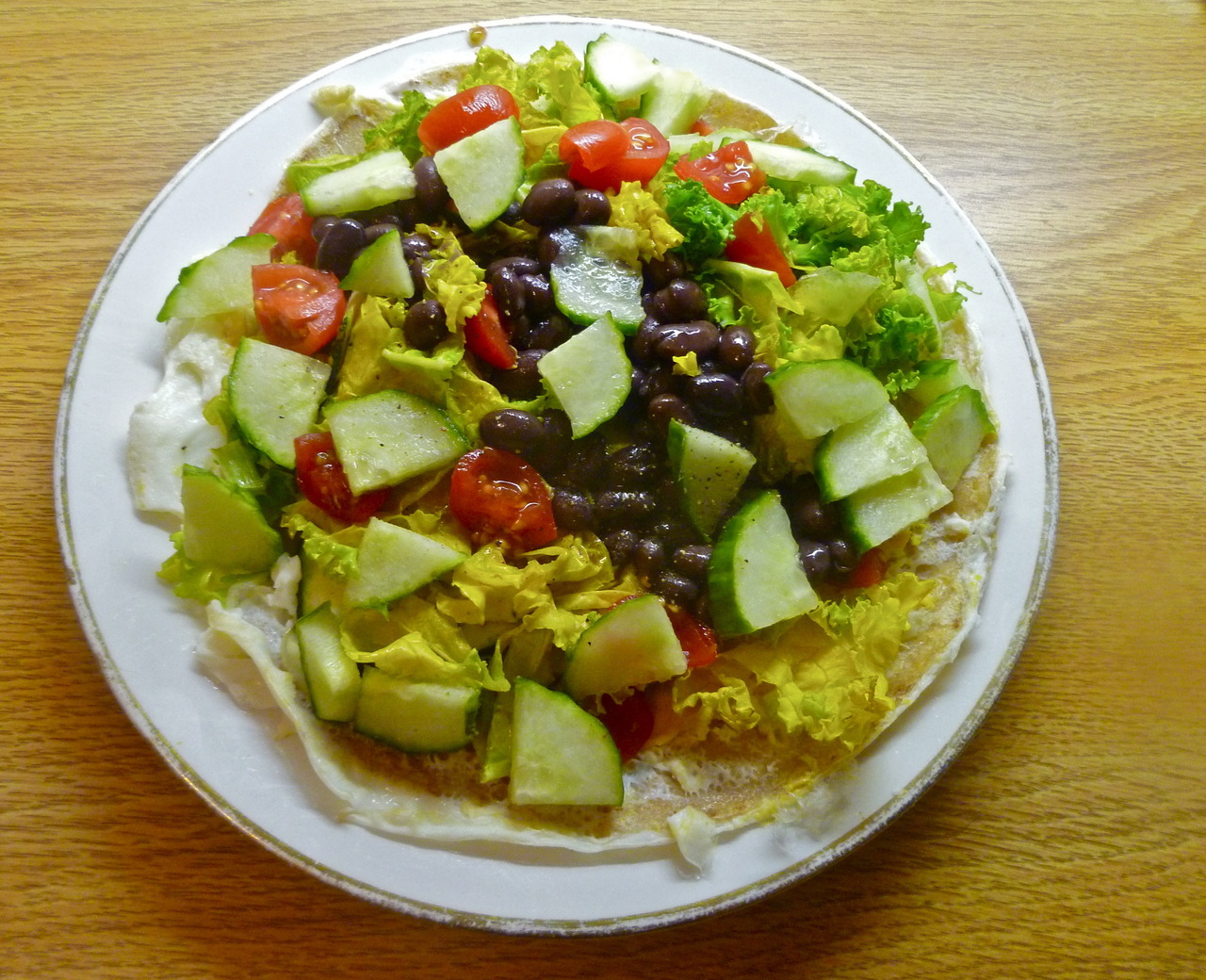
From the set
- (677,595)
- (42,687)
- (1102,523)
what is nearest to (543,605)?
(677,595)

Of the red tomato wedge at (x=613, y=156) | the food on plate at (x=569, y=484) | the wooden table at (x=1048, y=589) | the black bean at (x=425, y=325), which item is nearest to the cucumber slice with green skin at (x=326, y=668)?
the food on plate at (x=569, y=484)

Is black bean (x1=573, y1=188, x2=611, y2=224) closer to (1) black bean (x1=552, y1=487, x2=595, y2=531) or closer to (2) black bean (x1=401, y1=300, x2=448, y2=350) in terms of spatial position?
(2) black bean (x1=401, y1=300, x2=448, y2=350)

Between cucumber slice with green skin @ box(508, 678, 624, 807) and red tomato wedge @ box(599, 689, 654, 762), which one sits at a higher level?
cucumber slice with green skin @ box(508, 678, 624, 807)

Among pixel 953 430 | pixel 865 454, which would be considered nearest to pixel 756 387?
pixel 865 454

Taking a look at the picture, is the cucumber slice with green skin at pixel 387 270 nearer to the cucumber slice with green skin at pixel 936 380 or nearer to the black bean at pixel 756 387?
the black bean at pixel 756 387

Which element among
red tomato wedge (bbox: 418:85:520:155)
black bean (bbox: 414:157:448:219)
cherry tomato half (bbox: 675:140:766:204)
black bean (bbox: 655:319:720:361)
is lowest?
black bean (bbox: 655:319:720:361)

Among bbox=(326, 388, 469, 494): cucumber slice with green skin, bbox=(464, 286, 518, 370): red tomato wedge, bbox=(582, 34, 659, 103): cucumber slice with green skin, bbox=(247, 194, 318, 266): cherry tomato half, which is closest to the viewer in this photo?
bbox=(326, 388, 469, 494): cucumber slice with green skin

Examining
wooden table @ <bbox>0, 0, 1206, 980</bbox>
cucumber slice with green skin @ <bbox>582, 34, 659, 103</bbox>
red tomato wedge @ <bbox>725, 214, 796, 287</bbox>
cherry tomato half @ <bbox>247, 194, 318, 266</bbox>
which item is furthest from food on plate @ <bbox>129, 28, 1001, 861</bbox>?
wooden table @ <bbox>0, 0, 1206, 980</bbox>

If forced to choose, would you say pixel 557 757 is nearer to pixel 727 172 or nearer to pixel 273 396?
pixel 273 396
